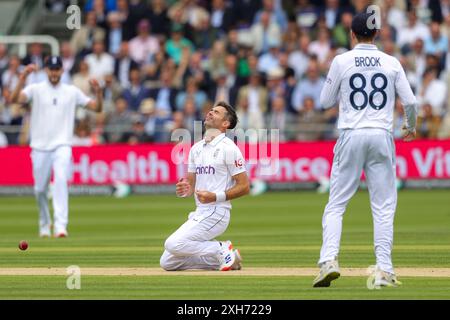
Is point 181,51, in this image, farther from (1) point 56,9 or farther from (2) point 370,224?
(2) point 370,224

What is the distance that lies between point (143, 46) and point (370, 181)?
63.6 feet

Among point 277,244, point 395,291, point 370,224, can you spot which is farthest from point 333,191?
point 370,224

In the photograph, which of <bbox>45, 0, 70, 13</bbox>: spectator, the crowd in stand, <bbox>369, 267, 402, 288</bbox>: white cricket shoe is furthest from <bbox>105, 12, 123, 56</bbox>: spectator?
<bbox>369, 267, 402, 288</bbox>: white cricket shoe

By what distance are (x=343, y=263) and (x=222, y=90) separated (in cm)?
1519

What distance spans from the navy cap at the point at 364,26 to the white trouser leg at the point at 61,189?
297 inches

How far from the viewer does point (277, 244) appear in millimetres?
15984

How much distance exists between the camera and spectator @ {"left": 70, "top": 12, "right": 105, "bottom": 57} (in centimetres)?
3034

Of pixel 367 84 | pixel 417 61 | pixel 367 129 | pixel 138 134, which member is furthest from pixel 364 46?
pixel 417 61

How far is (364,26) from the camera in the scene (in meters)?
Answer: 11.0

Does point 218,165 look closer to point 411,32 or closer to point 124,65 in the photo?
point 411,32

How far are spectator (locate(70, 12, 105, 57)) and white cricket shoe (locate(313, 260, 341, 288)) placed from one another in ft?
65.6

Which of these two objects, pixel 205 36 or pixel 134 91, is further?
pixel 205 36

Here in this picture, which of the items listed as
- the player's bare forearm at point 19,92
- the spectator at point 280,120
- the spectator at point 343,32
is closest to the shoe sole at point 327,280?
the player's bare forearm at point 19,92

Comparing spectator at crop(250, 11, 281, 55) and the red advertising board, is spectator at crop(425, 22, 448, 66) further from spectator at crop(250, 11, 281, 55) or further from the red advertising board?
spectator at crop(250, 11, 281, 55)
